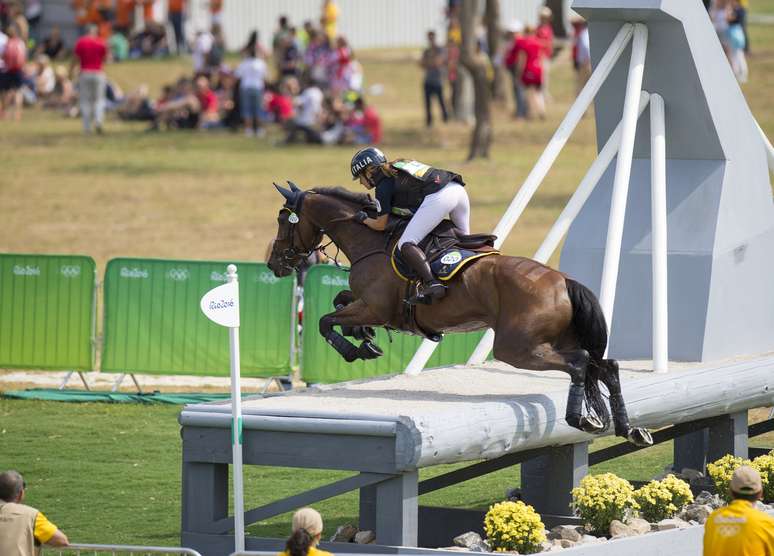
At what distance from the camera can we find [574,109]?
513 inches

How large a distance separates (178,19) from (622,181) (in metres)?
34.3

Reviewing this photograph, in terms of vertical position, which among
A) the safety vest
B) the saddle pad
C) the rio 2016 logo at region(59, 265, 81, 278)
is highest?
the saddle pad

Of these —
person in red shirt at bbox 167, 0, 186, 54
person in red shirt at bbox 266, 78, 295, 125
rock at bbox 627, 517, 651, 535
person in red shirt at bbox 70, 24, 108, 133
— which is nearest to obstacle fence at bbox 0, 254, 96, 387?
rock at bbox 627, 517, 651, 535

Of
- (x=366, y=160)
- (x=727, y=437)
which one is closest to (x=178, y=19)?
(x=727, y=437)

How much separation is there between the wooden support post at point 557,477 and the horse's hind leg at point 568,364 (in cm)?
96

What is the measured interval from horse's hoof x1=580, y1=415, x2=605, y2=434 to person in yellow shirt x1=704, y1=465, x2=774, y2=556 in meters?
1.96

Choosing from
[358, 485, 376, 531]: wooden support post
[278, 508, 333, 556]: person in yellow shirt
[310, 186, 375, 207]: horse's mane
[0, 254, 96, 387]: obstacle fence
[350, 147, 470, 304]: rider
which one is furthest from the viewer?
[0, 254, 96, 387]: obstacle fence

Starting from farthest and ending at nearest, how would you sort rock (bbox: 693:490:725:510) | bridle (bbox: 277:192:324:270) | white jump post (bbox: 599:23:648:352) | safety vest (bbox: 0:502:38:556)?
1. white jump post (bbox: 599:23:648:352)
2. rock (bbox: 693:490:725:510)
3. bridle (bbox: 277:192:324:270)
4. safety vest (bbox: 0:502:38:556)

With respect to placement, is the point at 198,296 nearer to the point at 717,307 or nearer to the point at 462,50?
the point at 717,307

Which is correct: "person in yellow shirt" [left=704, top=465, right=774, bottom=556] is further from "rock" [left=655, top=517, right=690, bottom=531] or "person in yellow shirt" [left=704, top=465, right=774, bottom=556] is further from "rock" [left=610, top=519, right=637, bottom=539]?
"rock" [left=655, top=517, right=690, bottom=531]

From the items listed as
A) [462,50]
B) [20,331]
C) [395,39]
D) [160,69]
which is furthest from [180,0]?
[20,331]

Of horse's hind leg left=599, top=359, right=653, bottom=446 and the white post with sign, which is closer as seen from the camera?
the white post with sign

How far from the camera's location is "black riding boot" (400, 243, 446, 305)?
423 inches

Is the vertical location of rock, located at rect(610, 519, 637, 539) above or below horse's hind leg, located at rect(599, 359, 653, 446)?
below
